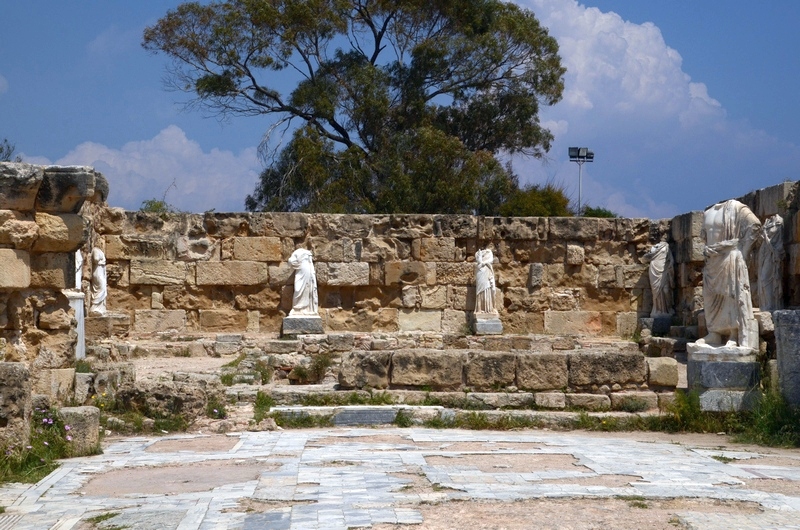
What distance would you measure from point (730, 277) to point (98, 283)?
10.1m

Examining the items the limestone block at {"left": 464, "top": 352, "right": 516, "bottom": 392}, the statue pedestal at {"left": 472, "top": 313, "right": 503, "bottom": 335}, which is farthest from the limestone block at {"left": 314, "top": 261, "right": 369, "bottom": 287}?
the limestone block at {"left": 464, "top": 352, "right": 516, "bottom": 392}

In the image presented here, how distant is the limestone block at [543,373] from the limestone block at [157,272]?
28.9ft

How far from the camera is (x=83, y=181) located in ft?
27.4

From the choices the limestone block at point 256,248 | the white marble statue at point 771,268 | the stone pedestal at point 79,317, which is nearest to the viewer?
the stone pedestal at point 79,317

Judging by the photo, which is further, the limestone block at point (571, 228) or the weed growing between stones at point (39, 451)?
the limestone block at point (571, 228)

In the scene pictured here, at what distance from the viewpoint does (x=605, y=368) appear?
9.98 metres

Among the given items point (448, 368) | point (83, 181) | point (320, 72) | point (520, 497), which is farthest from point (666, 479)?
point (320, 72)

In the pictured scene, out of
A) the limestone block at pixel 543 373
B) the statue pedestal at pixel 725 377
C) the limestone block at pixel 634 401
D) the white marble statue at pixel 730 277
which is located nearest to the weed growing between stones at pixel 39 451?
the limestone block at pixel 543 373

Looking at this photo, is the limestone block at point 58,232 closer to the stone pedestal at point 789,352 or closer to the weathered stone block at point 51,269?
the weathered stone block at point 51,269

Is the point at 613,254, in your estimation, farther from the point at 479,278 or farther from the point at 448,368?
the point at 448,368

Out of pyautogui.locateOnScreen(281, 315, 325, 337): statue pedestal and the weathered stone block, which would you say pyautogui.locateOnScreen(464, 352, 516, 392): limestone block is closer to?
the weathered stone block

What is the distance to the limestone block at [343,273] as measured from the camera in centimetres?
1734

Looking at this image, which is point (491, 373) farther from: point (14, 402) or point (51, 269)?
point (14, 402)

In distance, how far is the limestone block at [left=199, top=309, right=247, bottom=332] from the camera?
56.5 ft
